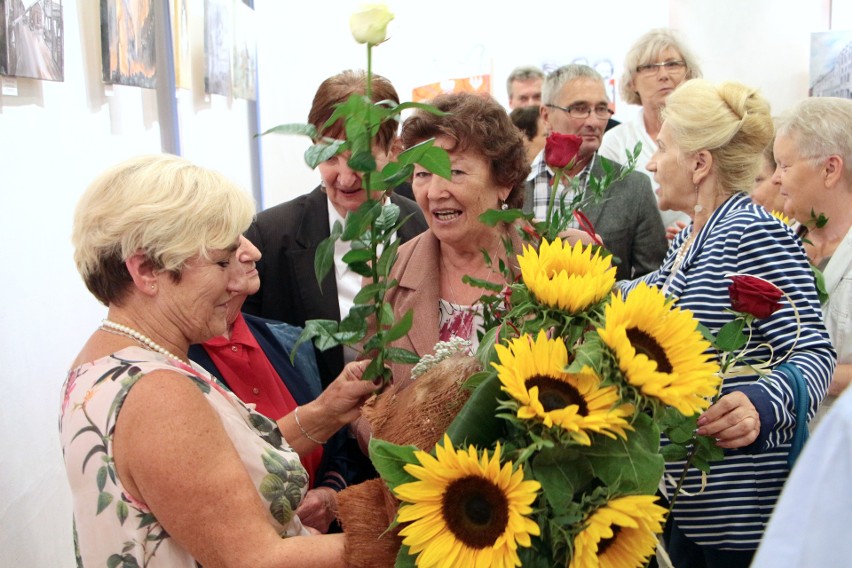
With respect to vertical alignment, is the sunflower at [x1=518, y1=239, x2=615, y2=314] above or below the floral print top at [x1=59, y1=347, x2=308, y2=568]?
above

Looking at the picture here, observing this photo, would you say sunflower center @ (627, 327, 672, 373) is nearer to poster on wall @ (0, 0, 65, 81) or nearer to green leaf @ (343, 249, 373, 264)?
green leaf @ (343, 249, 373, 264)

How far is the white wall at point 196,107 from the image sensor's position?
173 centimetres

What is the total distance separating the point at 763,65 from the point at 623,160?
2565 millimetres

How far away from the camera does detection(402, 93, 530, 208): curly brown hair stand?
1.99m

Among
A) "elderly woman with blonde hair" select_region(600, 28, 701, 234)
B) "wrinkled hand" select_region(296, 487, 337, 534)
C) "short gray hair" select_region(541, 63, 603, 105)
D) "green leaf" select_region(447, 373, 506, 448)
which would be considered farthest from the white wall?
"elderly woman with blonde hair" select_region(600, 28, 701, 234)

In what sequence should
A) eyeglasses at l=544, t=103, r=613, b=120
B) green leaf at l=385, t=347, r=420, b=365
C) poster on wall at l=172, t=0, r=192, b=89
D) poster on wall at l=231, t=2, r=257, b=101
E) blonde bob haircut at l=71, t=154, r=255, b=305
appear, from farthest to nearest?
poster on wall at l=231, t=2, r=257, b=101, eyeglasses at l=544, t=103, r=613, b=120, poster on wall at l=172, t=0, r=192, b=89, blonde bob haircut at l=71, t=154, r=255, b=305, green leaf at l=385, t=347, r=420, b=365

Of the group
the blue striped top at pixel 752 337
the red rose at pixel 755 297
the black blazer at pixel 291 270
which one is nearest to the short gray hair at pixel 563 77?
the black blazer at pixel 291 270

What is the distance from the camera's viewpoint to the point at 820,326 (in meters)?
1.67

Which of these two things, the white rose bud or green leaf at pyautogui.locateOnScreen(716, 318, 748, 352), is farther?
green leaf at pyautogui.locateOnScreen(716, 318, 748, 352)

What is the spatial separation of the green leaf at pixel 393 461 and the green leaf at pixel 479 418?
56 mm

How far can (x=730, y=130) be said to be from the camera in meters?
1.95

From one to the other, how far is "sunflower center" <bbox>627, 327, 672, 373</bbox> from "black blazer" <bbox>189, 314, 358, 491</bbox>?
104cm

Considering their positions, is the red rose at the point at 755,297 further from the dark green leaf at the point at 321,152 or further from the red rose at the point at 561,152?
the dark green leaf at the point at 321,152

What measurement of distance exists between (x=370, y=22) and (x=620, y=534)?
2.15ft
